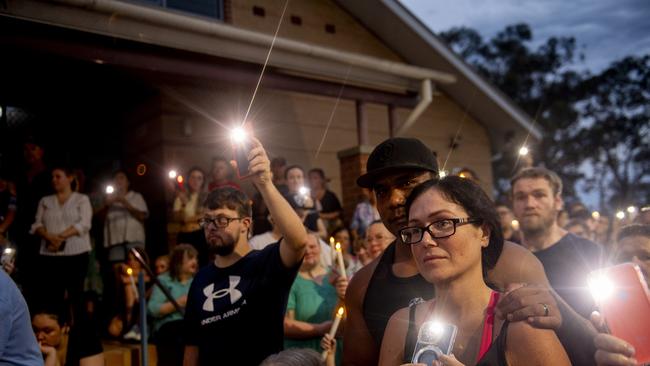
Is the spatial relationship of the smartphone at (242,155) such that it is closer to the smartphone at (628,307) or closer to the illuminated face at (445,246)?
the illuminated face at (445,246)

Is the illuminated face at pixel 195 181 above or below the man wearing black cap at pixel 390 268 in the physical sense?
above

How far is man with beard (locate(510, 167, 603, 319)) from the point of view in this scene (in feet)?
14.0

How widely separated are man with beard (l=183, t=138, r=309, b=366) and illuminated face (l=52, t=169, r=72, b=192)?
3.82 m

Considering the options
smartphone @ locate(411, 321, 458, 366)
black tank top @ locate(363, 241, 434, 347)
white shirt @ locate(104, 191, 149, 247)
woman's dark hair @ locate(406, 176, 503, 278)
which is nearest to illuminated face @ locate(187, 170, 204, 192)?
white shirt @ locate(104, 191, 149, 247)

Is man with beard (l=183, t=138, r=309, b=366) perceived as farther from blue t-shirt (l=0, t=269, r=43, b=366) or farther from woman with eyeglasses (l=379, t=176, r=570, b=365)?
woman with eyeglasses (l=379, t=176, r=570, b=365)

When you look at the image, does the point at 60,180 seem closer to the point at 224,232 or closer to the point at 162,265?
the point at 162,265

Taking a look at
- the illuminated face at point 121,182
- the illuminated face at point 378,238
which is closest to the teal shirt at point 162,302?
the illuminated face at point 378,238

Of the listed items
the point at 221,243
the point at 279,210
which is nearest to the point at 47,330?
the point at 221,243

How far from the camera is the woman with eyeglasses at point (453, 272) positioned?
6.40 feet

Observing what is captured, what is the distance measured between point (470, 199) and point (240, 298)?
1.81 meters

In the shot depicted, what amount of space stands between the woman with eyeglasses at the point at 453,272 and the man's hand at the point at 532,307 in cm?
5

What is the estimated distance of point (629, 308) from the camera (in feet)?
5.67

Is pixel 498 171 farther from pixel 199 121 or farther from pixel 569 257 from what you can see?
pixel 569 257

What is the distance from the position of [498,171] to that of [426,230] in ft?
89.0
